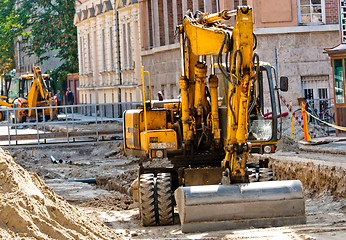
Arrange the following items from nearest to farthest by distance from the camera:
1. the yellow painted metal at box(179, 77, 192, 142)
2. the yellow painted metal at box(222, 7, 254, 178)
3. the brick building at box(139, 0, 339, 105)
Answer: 1. the yellow painted metal at box(222, 7, 254, 178)
2. the yellow painted metal at box(179, 77, 192, 142)
3. the brick building at box(139, 0, 339, 105)

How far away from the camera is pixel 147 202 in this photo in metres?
12.5

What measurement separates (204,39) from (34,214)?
14.0ft

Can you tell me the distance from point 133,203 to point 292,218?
4.78m

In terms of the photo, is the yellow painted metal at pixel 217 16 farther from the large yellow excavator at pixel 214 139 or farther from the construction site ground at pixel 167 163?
the construction site ground at pixel 167 163

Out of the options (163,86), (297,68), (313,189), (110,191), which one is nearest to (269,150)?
(313,189)

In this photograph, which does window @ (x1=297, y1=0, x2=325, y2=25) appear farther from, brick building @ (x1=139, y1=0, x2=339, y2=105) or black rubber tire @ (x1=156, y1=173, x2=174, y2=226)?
black rubber tire @ (x1=156, y1=173, x2=174, y2=226)

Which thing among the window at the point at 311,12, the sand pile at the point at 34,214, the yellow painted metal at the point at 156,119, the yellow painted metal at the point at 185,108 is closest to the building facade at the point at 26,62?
the window at the point at 311,12

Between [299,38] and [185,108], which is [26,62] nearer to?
[299,38]

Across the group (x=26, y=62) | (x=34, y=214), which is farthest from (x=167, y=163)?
(x=26, y=62)

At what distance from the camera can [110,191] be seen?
18.9m

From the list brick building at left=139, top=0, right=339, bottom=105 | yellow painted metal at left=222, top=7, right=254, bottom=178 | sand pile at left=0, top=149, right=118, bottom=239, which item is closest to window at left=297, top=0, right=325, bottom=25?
brick building at left=139, top=0, right=339, bottom=105

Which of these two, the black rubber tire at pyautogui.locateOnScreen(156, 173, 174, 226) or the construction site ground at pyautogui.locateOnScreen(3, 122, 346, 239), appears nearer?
the construction site ground at pyautogui.locateOnScreen(3, 122, 346, 239)

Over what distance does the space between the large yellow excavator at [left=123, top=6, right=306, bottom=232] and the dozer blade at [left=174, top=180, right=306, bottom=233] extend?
1 cm

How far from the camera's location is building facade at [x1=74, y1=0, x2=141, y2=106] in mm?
41281
